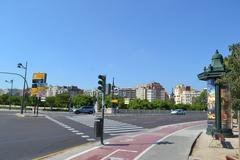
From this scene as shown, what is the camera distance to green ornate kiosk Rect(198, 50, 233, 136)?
23250 mm

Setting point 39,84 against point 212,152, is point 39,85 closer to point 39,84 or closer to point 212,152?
point 39,84

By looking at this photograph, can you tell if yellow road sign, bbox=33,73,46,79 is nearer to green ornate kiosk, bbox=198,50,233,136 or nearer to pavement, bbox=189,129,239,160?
green ornate kiosk, bbox=198,50,233,136

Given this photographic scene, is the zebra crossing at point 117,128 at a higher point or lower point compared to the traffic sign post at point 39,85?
lower

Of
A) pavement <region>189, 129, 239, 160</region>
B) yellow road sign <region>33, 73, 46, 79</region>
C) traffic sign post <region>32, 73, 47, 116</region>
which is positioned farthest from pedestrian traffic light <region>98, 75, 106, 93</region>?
yellow road sign <region>33, 73, 46, 79</region>

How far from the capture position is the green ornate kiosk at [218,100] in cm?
2325

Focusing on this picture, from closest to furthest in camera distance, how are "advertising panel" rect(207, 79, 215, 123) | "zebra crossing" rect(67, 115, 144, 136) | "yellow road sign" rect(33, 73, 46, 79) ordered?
"advertising panel" rect(207, 79, 215, 123)
"zebra crossing" rect(67, 115, 144, 136)
"yellow road sign" rect(33, 73, 46, 79)

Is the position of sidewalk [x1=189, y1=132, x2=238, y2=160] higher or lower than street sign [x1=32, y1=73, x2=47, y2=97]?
lower

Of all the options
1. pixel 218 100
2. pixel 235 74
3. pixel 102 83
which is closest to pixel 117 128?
pixel 218 100

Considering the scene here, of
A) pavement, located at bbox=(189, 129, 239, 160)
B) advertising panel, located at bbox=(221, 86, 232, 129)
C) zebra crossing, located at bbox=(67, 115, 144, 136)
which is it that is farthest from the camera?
zebra crossing, located at bbox=(67, 115, 144, 136)

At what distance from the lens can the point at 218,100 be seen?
23.3 meters

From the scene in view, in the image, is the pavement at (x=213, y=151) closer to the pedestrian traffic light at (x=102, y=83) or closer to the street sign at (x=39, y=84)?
the pedestrian traffic light at (x=102, y=83)

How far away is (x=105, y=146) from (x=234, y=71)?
670cm

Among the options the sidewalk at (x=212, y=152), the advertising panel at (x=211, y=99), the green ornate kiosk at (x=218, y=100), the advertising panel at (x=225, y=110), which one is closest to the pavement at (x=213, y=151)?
the sidewalk at (x=212, y=152)

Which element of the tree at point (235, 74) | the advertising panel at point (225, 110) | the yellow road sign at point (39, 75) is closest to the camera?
the tree at point (235, 74)
